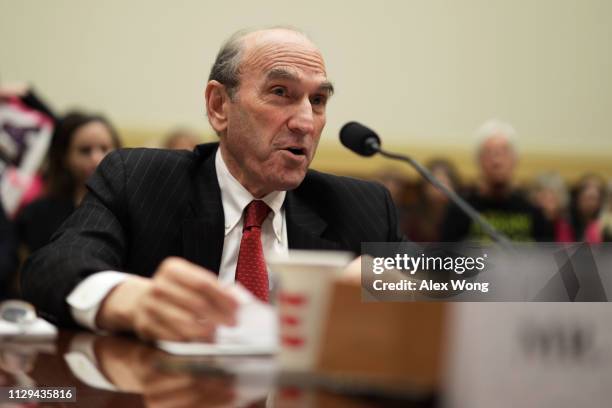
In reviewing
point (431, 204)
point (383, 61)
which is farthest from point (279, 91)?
point (383, 61)

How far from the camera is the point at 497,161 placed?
4258mm

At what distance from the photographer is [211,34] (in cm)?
604

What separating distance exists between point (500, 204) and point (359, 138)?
261 cm

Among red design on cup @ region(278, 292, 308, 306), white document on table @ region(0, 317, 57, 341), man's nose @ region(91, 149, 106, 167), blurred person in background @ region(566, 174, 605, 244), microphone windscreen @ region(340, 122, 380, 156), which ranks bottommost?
white document on table @ region(0, 317, 57, 341)

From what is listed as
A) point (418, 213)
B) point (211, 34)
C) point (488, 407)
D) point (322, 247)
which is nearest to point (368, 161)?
point (418, 213)

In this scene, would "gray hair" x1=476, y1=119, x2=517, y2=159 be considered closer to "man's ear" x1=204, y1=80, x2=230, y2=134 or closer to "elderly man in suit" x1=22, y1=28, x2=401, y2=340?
"elderly man in suit" x1=22, y1=28, x2=401, y2=340

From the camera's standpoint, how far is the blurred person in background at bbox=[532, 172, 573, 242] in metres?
5.55

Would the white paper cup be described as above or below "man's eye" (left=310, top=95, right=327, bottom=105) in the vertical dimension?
below

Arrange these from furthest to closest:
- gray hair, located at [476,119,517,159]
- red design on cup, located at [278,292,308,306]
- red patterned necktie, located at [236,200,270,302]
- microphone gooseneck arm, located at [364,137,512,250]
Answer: gray hair, located at [476,119,517,159], red patterned necktie, located at [236,200,270,302], microphone gooseneck arm, located at [364,137,512,250], red design on cup, located at [278,292,308,306]

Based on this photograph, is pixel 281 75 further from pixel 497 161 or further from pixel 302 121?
pixel 497 161

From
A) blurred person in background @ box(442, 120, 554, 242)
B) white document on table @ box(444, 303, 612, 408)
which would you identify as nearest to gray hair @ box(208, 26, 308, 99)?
white document on table @ box(444, 303, 612, 408)

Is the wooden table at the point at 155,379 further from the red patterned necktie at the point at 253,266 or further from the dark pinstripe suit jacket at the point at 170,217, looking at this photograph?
the red patterned necktie at the point at 253,266

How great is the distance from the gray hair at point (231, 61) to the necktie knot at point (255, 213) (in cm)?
26

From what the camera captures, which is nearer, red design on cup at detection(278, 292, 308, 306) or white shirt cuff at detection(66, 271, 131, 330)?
red design on cup at detection(278, 292, 308, 306)
